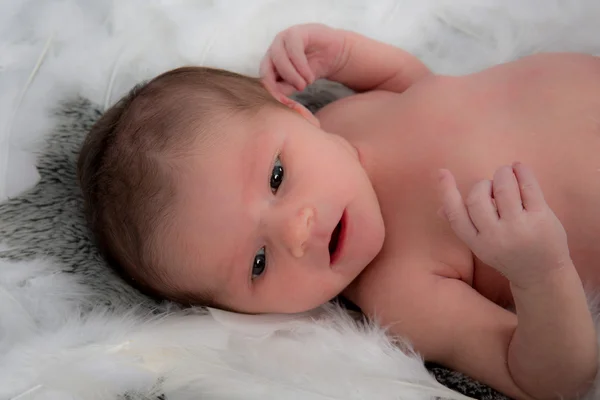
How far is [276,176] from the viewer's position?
1.12 meters

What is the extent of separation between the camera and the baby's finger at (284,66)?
142cm

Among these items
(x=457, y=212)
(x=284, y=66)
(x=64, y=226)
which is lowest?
(x=64, y=226)

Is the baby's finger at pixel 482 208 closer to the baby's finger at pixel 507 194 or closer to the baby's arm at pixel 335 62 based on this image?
the baby's finger at pixel 507 194

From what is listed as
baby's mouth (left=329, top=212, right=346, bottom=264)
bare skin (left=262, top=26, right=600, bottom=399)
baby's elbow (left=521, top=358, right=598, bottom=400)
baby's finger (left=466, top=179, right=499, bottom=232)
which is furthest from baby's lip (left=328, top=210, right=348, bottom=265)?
baby's elbow (left=521, top=358, right=598, bottom=400)

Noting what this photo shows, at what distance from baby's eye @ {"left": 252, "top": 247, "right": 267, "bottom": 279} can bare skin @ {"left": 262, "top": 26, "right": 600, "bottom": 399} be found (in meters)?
0.20

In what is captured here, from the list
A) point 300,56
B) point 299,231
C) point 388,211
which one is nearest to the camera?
point 299,231

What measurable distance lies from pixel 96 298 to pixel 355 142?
571 millimetres

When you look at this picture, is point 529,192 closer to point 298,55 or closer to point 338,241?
point 338,241

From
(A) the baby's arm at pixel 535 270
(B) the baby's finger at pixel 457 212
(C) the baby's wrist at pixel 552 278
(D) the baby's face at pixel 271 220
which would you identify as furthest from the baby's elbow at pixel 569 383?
(D) the baby's face at pixel 271 220

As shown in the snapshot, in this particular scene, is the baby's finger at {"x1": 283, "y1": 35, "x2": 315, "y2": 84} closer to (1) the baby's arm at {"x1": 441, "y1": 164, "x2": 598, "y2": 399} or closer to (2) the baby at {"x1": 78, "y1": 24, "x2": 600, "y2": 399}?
(2) the baby at {"x1": 78, "y1": 24, "x2": 600, "y2": 399}

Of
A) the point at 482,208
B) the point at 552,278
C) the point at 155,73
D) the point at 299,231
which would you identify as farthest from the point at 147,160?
the point at 552,278

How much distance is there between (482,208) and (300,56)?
60 cm

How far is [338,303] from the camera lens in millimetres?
1265

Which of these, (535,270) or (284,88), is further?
(284,88)
